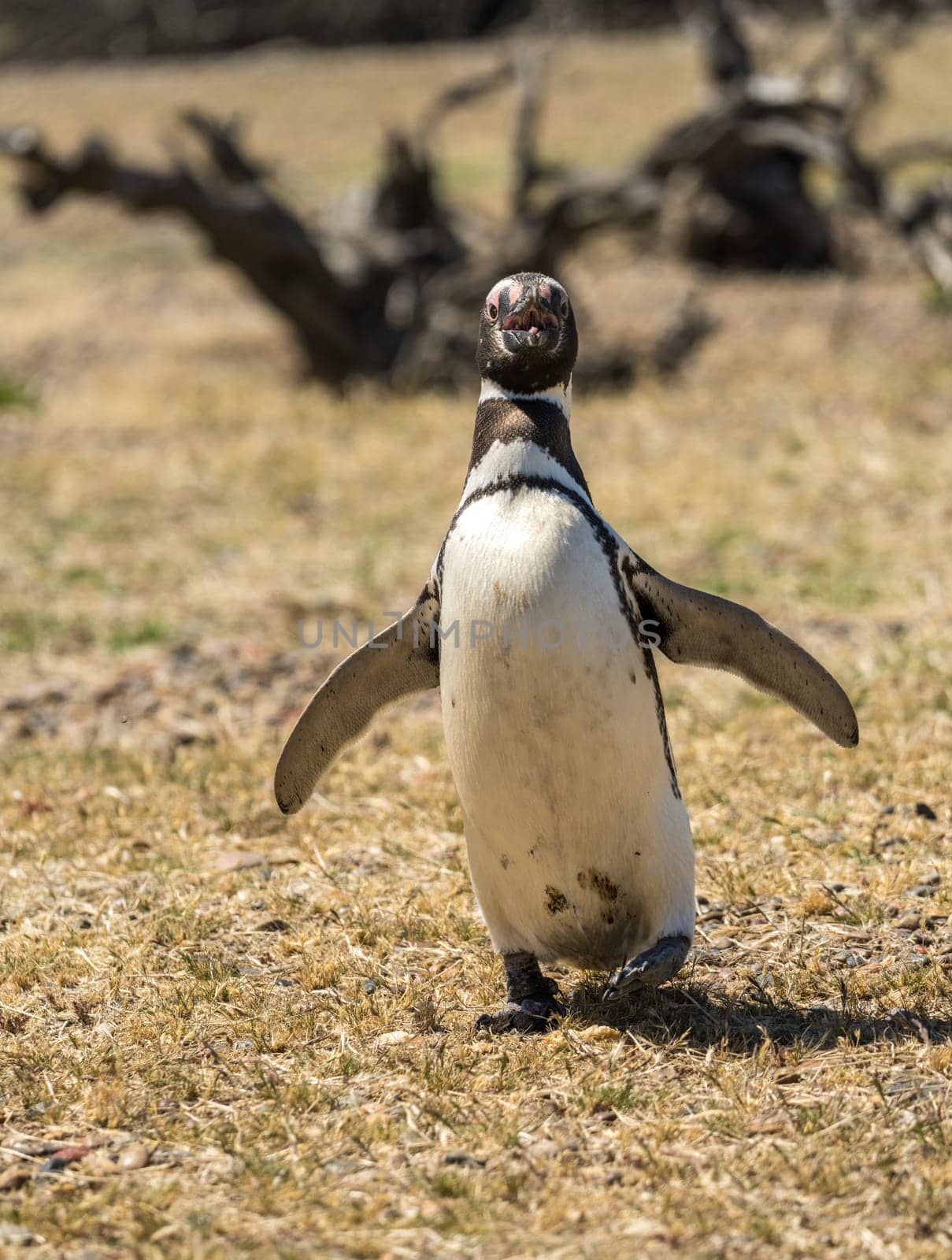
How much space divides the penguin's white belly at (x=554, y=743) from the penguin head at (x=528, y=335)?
30 cm

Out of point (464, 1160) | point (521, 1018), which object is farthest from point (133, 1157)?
point (521, 1018)

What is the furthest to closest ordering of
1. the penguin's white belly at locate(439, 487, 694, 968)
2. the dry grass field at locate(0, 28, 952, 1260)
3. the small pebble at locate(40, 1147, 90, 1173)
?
the penguin's white belly at locate(439, 487, 694, 968) → the small pebble at locate(40, 1147, 90, 1173) → the dry grass field at locate(0, 28, 952, 1260)

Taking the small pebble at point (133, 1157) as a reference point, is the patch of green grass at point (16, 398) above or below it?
above

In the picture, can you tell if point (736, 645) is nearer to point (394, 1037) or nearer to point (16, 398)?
point (394, 1037)

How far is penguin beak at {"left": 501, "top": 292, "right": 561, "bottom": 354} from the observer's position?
3492 mm

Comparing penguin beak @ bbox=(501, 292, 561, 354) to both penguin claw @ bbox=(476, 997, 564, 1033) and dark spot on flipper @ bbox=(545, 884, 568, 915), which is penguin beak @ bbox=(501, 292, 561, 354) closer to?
dark spot on flipper @ bbox=(545, 884, 568, 915)

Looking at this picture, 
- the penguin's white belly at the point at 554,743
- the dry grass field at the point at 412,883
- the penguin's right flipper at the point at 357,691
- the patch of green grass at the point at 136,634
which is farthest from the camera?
the patch of green grass at the point at 136,634

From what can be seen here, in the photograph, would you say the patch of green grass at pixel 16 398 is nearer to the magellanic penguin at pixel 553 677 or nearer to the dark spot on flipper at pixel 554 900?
the magellanic penguin at pixel 553 677

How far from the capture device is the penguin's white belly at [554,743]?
3.32 metres

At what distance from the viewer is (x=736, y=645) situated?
362cm

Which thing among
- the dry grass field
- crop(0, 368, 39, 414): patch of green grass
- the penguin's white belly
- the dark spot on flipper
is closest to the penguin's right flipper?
the penguin's white belly

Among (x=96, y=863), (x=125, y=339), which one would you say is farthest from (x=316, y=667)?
(x=125, y=339)

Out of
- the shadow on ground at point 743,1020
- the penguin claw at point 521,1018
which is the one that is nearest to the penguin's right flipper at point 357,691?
the penguin claw at point 521,1018

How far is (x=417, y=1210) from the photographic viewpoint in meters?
2.78
